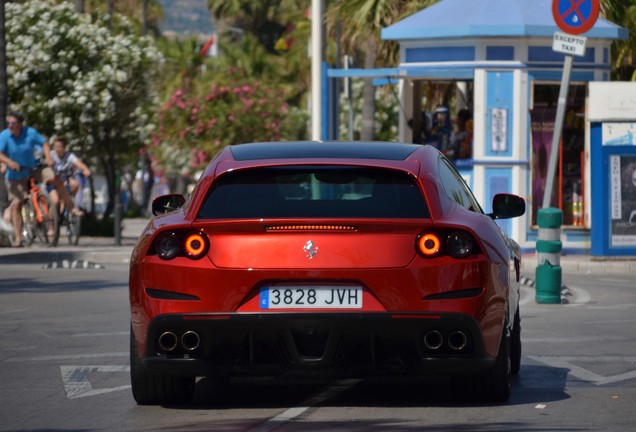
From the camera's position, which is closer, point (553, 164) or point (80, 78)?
point (553, 164)

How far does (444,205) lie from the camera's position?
8.67 m

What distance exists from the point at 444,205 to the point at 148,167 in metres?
61.2

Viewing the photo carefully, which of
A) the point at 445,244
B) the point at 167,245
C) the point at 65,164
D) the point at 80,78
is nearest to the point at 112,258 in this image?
the point at 65,164

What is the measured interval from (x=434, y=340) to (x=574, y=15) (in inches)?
424

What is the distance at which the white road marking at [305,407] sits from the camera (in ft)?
26.8

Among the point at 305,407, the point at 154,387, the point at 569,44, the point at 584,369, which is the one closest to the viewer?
the point at 305,407

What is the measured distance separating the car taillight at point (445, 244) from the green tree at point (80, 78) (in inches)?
900

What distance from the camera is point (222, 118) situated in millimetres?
56094

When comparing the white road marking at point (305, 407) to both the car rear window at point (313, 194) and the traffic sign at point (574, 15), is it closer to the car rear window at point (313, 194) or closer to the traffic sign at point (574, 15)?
the car rear window at point (313, 194)

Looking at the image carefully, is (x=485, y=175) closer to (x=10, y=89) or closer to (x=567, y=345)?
A: (x=10, y=89)

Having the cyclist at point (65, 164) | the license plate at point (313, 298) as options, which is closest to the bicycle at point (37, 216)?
the cyclist at point (65, 164)

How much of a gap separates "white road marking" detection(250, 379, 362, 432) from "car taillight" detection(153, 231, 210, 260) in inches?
36.0

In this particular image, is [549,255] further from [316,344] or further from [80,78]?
[80,78]

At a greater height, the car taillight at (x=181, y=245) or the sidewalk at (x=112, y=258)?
the car taillight at (x=181, y=245)
